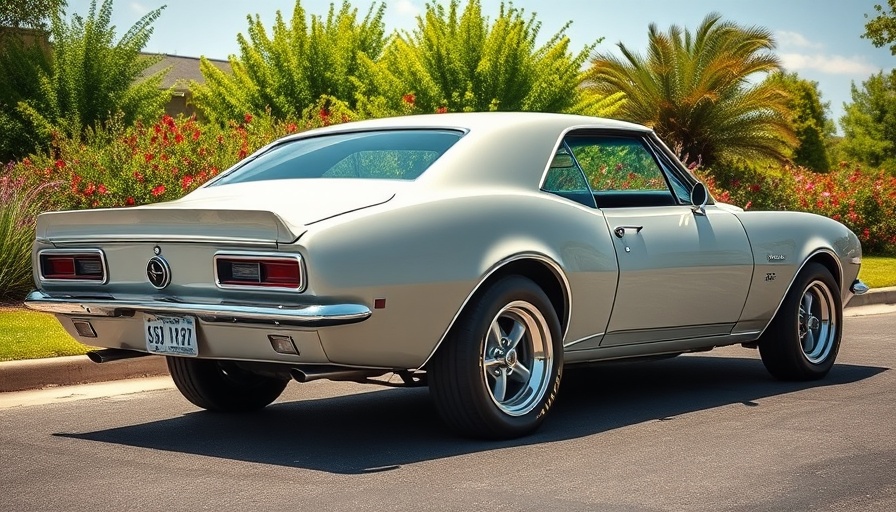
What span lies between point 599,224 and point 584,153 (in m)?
0.53

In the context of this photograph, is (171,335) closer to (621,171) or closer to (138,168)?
(621,171)

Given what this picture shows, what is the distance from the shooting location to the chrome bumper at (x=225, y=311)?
499 centimetres

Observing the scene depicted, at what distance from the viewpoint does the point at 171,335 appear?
18.0ft

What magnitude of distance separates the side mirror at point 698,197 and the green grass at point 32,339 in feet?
12.8

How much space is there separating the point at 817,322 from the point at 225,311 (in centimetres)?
412

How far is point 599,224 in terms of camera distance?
20.5 feet

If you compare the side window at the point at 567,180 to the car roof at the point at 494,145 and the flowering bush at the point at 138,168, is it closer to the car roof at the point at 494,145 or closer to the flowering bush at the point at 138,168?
the car roof at the point at 494,145

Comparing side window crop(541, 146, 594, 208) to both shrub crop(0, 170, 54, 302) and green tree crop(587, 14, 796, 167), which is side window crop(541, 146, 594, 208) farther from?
Answer: green tree crop(587, 14, 796, 167)

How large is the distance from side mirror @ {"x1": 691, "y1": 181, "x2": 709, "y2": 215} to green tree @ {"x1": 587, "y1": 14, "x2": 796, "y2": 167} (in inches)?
753

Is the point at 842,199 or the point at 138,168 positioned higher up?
the point at 138,168

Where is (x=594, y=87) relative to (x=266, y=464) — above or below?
above

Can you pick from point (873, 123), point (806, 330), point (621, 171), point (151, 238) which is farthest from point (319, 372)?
point (873, 123)

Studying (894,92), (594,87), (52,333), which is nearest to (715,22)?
(594,87)

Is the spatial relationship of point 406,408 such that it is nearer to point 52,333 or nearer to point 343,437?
point 343,437
